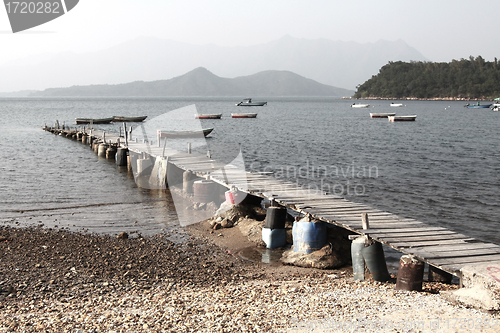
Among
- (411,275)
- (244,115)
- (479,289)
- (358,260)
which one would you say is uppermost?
(244,115)

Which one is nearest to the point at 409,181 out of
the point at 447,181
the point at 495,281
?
the point at 447,181

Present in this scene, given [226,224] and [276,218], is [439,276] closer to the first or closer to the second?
[276,218]

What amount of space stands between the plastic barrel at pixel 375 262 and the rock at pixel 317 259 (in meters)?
1.33

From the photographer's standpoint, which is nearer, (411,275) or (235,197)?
(411,275)

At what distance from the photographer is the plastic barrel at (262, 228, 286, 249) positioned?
1253cm

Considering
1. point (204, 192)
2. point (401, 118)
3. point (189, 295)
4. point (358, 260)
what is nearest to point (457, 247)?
point (358, 260)

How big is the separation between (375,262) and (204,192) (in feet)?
28.8

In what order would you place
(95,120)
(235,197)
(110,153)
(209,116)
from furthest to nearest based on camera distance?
1. (209,116)
2. (95,120)
3. (110,153)
4. (235,197)

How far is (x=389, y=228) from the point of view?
10570 millimetres

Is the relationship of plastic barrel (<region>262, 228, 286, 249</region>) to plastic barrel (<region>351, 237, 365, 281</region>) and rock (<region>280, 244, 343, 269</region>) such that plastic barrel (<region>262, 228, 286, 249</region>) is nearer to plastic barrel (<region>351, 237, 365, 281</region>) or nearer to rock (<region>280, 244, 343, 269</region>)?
rock (<region>280, 244, 343, 269</region>)

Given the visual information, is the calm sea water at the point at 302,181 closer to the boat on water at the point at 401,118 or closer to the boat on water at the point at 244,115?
the boat on water at the point at 401,118

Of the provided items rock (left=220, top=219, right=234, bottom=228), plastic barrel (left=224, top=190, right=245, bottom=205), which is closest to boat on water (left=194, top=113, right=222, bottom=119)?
plastic barrel (left=224, top=190, right=245, bottom=205)

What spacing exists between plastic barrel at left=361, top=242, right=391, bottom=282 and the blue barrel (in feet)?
5.44

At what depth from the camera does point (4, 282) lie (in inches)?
373
